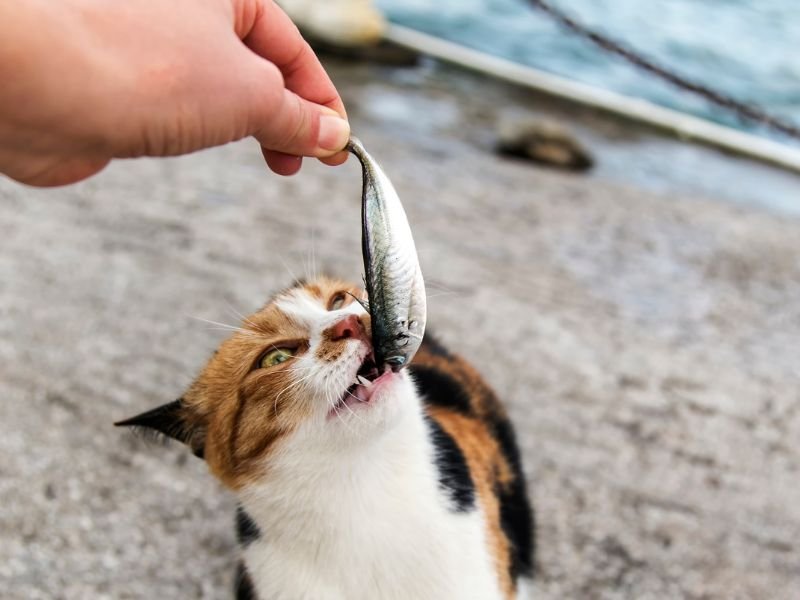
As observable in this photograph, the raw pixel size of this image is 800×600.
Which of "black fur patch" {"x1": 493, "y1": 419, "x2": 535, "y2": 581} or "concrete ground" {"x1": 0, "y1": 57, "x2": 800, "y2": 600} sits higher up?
"black fur patch" {"x1": 493, "y1": 419, "x2": 535, "y2": 581}

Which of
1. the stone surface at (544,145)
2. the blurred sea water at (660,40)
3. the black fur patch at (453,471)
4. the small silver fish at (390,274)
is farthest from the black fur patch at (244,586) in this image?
the blurred sea water at (660,40)

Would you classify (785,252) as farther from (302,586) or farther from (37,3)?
(37,3)

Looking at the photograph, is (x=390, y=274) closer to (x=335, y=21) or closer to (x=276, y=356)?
(x=276, y=356)

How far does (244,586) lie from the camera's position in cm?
189

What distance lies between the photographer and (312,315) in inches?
68.5

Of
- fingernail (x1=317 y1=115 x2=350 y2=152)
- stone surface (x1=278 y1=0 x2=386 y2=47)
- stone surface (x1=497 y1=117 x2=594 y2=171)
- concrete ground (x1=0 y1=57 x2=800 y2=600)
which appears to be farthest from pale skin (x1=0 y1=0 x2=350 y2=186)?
stone surface (x1=278 y1=0 x2=386 y2=47)

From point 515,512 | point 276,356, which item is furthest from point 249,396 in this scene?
point 515,512

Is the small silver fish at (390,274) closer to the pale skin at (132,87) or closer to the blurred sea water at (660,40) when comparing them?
the pale skin at (132,87)

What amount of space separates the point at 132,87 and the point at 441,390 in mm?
1402

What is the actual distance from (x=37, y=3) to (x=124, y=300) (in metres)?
2.57

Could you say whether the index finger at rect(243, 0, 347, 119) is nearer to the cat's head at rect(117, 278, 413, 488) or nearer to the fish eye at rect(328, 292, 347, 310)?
the cat's head at rect(117, 278, 413, 488)

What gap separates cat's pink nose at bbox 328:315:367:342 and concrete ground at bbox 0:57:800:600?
91 centimetres

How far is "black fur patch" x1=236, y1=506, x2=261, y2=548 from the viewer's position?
1.80 m

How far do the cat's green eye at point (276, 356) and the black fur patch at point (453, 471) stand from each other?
0.41 meters
